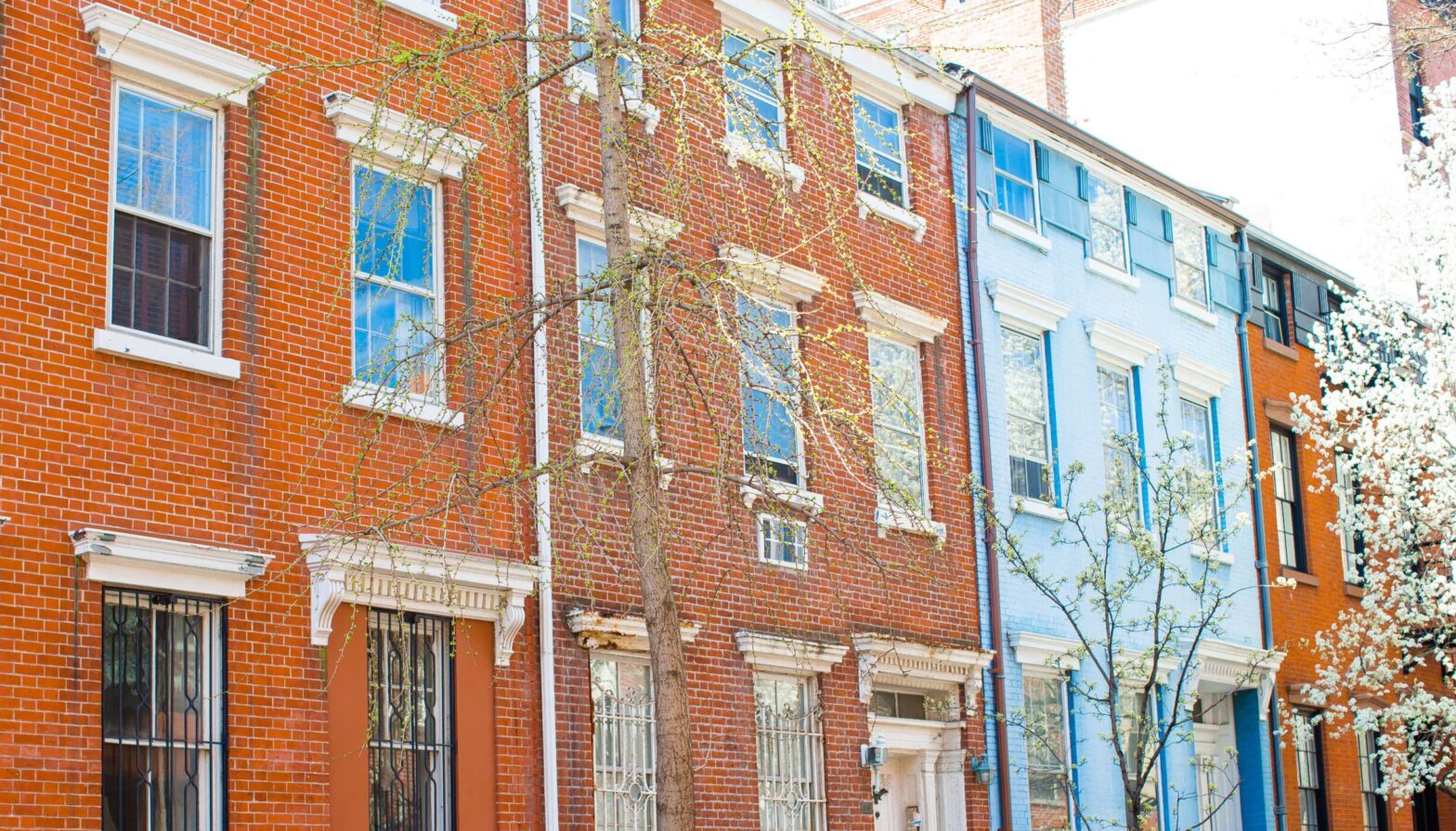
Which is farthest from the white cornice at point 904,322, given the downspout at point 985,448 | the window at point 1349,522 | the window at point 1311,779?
the window at point 1349,522

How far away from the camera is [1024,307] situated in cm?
2030

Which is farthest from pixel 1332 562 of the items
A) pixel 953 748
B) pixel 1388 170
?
pixel 953 748

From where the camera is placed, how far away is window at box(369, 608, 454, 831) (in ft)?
42.0

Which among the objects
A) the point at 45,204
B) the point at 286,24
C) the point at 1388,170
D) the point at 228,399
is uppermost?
the point at 1388,170

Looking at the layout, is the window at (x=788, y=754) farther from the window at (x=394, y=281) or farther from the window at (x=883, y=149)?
the window at (x=883, y=149)

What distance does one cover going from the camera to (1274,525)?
24625mm

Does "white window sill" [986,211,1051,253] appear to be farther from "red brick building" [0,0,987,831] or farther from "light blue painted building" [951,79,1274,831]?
"red brick building" [0,0,987,831]

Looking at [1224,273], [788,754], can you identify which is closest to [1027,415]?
[788,754]

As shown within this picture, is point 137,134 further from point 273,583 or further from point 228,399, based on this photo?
point 273,583

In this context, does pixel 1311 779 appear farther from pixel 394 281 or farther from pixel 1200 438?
pixel 394 281

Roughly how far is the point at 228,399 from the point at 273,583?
1192 millimetres

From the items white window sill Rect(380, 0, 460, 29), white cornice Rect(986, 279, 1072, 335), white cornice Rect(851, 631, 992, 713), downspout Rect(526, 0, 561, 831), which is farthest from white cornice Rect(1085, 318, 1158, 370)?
white window sill Rect(380, 0, 460, 29)

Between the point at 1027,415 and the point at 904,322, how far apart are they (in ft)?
8.27

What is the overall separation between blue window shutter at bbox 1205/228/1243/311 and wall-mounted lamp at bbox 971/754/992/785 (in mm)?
8852
